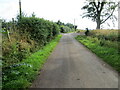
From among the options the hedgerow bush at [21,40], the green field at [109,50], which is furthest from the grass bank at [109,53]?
the hedgerow bush at [21,40]

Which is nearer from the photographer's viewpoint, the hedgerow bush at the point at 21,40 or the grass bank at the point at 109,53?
the grass bank at the point at 109,53

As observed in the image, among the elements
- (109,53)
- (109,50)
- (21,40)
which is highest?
(21,40)

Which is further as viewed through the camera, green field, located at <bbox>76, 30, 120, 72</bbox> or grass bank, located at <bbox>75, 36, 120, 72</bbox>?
green field, located at <bbox>76, 30, 120, 72</bbox>

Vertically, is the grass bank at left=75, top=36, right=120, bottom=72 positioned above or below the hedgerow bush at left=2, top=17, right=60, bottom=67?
below

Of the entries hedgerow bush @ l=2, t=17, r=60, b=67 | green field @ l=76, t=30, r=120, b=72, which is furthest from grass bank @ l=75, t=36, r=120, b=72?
hedgerow bush @ l=2, t=17, r=60, b=67

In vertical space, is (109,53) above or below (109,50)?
below

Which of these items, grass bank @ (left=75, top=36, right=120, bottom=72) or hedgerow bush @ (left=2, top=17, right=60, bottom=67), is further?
hedgerow bush @ (left=2, top=17, right=60, bottom=67)

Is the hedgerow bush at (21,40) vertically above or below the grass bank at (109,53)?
above

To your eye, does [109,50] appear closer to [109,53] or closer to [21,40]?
[109,53]

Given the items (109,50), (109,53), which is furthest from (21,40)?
(109,50)

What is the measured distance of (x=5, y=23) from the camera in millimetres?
8008

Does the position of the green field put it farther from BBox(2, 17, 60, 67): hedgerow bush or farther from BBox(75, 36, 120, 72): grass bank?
BBox(2, 17, 60, 67): hedgerow bush

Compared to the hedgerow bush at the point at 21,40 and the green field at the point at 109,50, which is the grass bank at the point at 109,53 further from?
the hedgerow bush at the point at 21,40

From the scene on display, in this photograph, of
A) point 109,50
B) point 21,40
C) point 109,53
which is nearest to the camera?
point 109,53
